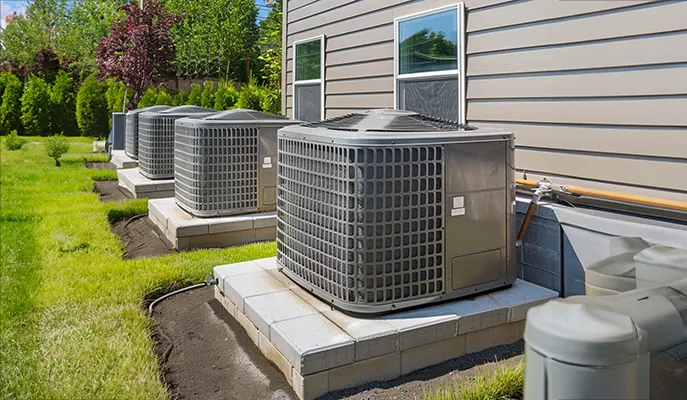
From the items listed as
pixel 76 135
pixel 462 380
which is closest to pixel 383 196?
pixel 462 380

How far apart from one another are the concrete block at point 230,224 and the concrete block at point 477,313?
2641 millimetres

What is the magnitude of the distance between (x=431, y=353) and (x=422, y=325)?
0.17m

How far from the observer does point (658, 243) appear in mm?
2504

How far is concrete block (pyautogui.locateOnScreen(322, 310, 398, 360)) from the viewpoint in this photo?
237 centimetres

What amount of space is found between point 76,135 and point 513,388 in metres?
19.4

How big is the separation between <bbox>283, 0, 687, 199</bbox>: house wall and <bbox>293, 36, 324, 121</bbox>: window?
1.94 metres

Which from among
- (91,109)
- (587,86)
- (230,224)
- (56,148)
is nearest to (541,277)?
(587,86)

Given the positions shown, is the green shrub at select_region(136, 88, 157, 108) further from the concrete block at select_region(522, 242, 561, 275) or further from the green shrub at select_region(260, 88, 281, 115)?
the concrete block at select_region(522, 242, 561, 275)

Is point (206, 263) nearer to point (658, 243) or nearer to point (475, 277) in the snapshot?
point (475, 277)

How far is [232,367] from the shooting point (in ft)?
8.64

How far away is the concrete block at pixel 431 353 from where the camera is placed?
2496mm

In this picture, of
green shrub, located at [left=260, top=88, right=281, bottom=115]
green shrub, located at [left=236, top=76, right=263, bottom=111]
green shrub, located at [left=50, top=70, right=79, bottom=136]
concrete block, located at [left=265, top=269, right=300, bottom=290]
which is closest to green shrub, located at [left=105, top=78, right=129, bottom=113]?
green shrub, located at [left=50, top=70, right=79, bottom=136]

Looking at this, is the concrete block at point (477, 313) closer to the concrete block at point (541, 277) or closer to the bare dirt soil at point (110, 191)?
the concrete block at point (541, 277)

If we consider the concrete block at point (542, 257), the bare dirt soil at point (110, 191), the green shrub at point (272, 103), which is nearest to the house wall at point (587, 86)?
the concrete block at point (542, 257)
